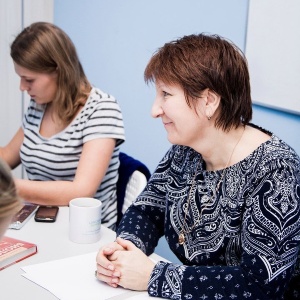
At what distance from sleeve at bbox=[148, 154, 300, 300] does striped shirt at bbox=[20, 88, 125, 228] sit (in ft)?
2.29

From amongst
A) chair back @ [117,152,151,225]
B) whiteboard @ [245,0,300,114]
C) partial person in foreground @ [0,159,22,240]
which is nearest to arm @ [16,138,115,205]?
chair back @ [117,152,151,225]

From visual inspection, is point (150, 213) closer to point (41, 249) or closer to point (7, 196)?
point (41, 249)

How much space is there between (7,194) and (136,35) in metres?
2.06

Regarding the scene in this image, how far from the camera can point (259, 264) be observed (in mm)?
1122

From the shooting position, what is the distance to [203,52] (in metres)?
1.29

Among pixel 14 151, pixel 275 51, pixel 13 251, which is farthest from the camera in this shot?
pixel 14 151

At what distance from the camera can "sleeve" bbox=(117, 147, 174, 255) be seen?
1.41m

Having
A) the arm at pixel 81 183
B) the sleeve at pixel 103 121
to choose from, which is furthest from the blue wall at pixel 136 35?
the arm at pixel 81 183

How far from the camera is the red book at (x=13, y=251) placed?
3.96ft

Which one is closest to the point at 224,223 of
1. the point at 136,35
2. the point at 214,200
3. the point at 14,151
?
the point at 214,200

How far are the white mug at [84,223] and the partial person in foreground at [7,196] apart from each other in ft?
2.18

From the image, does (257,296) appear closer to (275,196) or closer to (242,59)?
(275,196)

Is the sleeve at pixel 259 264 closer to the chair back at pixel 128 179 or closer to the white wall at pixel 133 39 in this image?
the chair back at pixel 128 179

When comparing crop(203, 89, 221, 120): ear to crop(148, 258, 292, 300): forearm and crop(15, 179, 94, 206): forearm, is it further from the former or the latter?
crop(15, 179, 94, 206): forearm
